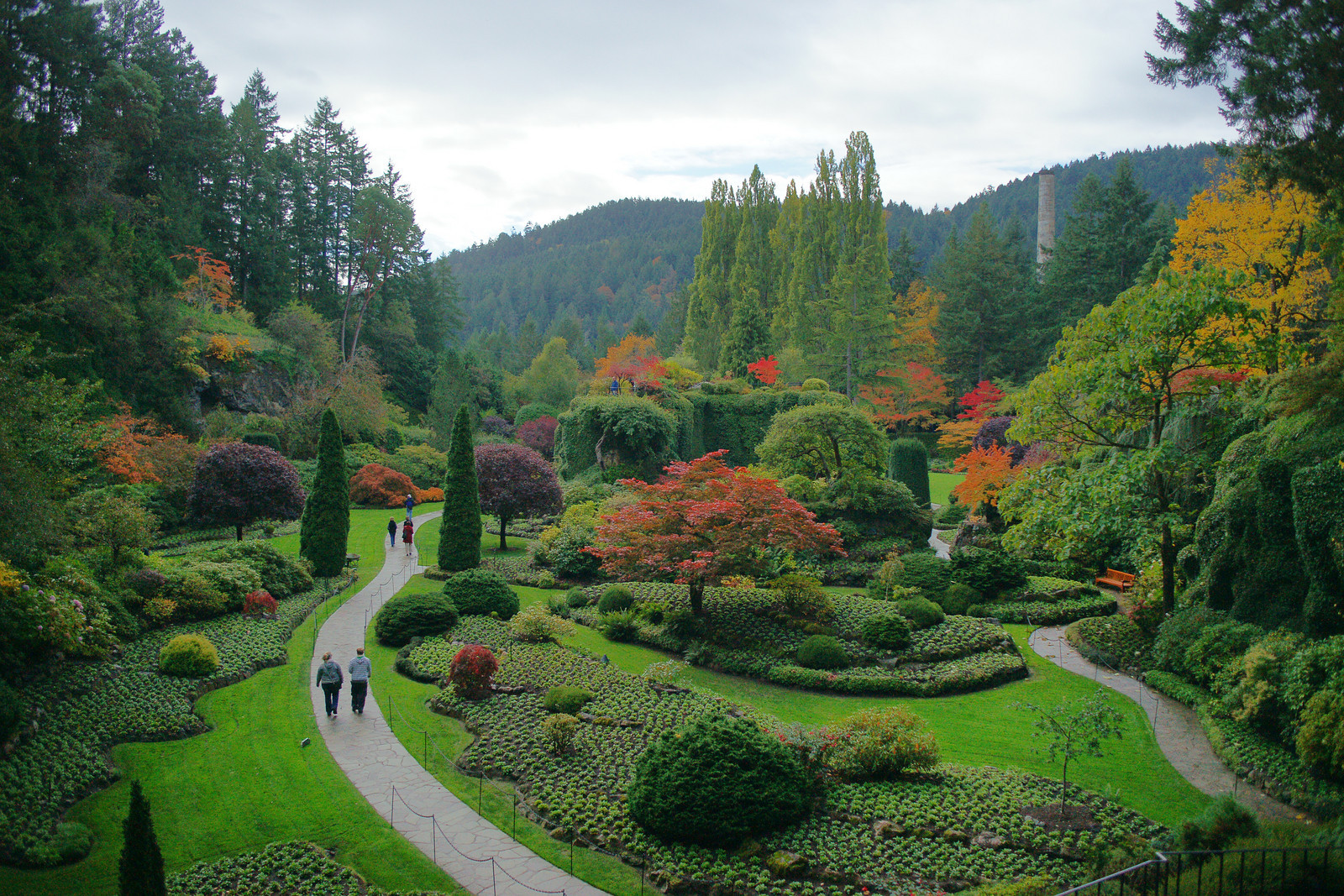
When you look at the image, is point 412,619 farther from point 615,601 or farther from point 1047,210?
point 1047,210

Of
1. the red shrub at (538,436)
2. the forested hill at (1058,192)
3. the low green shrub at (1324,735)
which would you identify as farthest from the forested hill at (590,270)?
the low green shrub at (1324,735)

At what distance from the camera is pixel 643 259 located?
418 feet

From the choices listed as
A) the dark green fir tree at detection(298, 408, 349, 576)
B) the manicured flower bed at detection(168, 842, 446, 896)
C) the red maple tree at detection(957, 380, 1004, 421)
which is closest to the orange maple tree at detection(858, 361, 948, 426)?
the red maple tree at detection(957, 380, 1004, 421)

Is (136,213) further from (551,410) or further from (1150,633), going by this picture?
(1150,633)

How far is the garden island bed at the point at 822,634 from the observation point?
14.9 metres

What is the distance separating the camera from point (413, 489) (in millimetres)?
34688

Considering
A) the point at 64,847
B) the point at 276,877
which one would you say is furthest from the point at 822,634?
the point at 64,847

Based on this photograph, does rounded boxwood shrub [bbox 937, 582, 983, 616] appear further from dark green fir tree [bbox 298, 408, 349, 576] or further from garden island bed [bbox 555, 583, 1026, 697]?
dark green fir tree [bbox 298, 408, 349, 576]

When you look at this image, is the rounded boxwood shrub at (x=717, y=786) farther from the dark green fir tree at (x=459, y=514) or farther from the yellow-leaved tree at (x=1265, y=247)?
the yellow-leaved tree at (x=1265, y=247)

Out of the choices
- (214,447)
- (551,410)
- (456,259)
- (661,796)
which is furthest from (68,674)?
(456,259)

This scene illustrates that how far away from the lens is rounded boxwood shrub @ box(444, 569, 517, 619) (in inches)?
728

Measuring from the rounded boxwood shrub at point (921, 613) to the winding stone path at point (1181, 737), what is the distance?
6.96ft

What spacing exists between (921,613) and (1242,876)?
11078mm

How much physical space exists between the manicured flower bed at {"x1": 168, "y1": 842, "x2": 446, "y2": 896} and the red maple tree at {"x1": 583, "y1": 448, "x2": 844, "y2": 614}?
975cm
